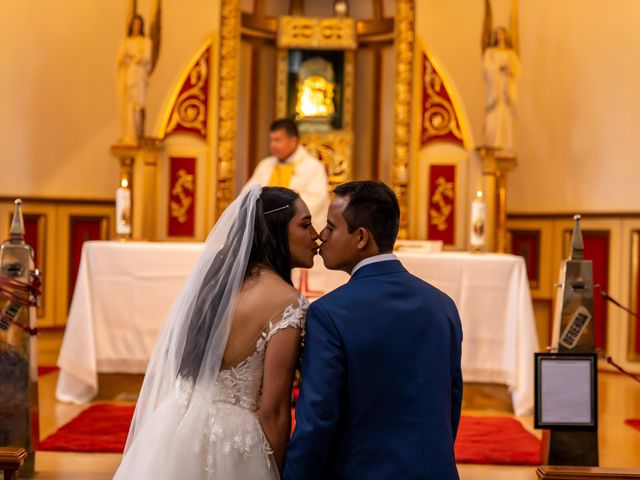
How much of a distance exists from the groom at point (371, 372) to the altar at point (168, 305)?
3805mm

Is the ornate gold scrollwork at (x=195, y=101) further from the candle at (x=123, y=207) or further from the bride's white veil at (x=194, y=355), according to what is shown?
the bride's white veil at (x=194, y=355)

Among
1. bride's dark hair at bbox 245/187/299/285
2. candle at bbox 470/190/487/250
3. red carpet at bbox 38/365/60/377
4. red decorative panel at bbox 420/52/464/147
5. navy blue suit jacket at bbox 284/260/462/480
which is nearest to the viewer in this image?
navy blue suit jacket at bbox 284/260/462/480

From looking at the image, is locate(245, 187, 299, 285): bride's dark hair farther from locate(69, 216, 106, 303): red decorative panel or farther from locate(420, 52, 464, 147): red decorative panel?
locate(69, 216, 106, 303): red decorative panel

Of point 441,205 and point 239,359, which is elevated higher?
point 441,205

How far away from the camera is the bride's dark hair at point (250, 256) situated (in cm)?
260

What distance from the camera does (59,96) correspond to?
879 centimetres

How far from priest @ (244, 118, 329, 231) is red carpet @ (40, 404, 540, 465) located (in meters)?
1.93

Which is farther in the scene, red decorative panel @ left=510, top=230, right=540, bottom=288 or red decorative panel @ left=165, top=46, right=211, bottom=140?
red decorative panel @ left=510, top=230, right=540, bottom=288

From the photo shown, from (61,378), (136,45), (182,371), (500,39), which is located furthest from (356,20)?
(182,371)

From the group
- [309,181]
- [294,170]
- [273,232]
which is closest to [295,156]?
[294,170]

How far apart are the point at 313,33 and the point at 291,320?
6429mm

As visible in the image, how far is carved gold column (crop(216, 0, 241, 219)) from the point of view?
822cm

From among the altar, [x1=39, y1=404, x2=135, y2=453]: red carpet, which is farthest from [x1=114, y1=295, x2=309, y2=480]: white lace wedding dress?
the altar

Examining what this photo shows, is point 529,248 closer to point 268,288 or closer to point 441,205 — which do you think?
point 441,205
